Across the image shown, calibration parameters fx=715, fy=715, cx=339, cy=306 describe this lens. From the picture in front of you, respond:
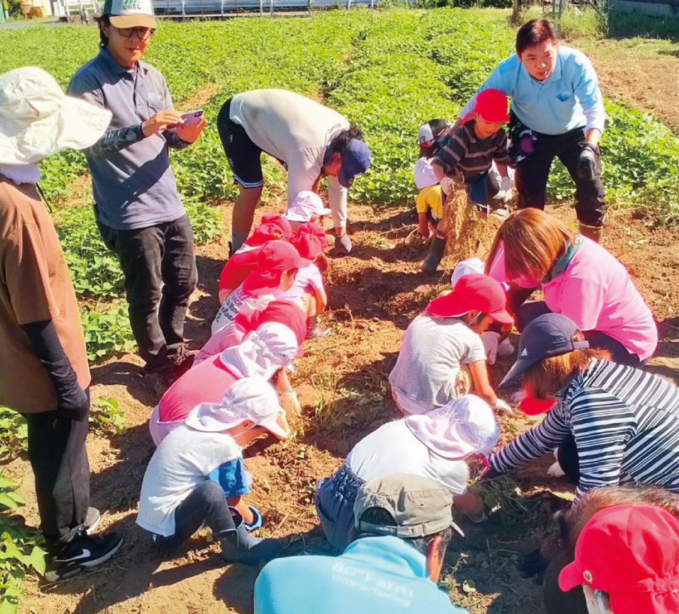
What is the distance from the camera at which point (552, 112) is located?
467 cm

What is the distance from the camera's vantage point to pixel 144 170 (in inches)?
145

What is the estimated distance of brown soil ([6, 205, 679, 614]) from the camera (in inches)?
111

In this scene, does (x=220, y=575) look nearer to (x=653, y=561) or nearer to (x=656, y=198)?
(x=653, y=561)

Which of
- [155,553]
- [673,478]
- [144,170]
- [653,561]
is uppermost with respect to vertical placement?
[144,170]

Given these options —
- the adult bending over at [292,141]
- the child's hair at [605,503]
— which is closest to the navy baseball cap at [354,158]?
the adult bending over at [292,141]

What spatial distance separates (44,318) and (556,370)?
1837 millimetres

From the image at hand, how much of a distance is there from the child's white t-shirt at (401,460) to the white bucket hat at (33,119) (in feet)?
5.09

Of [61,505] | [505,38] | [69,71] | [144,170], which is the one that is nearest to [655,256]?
[144,170]

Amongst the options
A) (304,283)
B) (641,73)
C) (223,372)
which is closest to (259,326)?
(223,372)

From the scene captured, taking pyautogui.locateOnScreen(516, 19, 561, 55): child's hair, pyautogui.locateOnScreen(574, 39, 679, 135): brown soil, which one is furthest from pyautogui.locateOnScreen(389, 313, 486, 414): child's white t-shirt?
pyautogui.locateOnScreen(574, 39, 679, 135): brown soil

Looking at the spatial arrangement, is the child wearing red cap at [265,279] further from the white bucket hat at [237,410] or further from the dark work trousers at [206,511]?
the dark work trousers at [206,511]

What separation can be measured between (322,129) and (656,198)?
318 cm

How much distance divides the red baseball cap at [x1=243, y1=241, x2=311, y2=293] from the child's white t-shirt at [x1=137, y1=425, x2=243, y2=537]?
1109 mm

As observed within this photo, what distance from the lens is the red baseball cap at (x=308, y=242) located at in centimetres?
445
